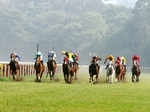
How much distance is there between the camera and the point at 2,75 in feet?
88.1

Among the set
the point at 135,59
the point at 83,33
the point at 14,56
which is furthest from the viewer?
the point at 83,33

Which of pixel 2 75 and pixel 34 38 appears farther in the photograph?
pixel 34 38

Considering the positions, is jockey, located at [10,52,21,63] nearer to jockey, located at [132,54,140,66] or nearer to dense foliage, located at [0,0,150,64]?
jockey, located at [132,54,140,66]

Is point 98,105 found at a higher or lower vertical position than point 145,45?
lower

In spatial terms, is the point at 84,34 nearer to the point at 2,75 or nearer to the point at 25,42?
the point at 25,42

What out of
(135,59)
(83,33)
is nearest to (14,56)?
(135,59)

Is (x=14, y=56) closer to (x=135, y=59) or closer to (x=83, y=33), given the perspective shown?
(x=135, y=59)

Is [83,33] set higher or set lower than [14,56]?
higher

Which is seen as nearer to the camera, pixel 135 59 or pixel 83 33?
pixel 135 59

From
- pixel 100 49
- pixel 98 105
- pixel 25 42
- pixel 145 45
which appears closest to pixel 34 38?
pixel 25 42

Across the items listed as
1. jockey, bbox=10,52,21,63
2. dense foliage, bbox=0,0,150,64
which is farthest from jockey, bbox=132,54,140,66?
dense foliage, bbox=0,0,150,64

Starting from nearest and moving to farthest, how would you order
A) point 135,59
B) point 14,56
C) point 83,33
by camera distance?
point 14,56 → point 135,59 → point 83,33

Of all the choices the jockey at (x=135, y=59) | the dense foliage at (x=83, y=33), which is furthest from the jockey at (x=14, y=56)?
the dense foliage at (x=83, y=33)

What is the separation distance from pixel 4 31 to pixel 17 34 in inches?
183
